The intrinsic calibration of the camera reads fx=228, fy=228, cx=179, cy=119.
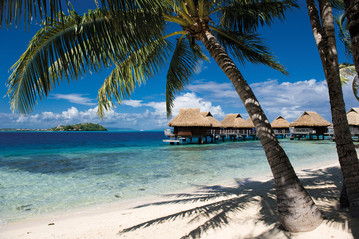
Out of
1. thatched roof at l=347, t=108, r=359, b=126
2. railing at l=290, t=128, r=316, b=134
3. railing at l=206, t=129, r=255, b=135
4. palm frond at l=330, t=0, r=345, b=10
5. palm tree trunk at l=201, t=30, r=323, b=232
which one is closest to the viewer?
palm tree trunk at l=201, t=30, r=323, b=232

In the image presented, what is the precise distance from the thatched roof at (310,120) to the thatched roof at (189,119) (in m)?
16.8

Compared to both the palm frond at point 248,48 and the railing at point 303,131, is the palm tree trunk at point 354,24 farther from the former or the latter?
the railing at point 303,131

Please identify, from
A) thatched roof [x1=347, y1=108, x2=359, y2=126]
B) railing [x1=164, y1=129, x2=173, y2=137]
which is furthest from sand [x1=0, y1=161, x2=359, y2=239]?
thatched roof [x1=347, y1=108, x2=359, y2=126]

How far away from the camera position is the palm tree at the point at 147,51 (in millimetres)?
2590

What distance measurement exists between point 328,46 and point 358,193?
1.78 m

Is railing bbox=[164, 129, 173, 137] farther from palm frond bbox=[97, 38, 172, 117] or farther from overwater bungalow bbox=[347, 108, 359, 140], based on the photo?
palm frond bbox=[97, 38, 172, 117]

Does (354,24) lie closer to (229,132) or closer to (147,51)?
(147,51)

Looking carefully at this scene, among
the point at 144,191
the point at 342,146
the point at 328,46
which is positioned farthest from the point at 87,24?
the point at 144,191

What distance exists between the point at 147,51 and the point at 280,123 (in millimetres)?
40682

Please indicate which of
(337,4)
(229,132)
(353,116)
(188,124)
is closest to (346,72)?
(337,4)

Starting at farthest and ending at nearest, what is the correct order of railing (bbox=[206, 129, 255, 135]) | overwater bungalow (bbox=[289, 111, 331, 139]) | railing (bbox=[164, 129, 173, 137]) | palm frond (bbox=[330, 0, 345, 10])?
overwater bungalow (bbox=[289, 111, 331, 139]), railing (bbox=[206, 129, 255, 135]), railing (bbox=[164, 129, 173, 137]), palm frond (bbox=[330, 0, 345, 10])

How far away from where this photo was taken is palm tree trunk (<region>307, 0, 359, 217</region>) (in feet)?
8.47

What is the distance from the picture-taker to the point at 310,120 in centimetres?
3497

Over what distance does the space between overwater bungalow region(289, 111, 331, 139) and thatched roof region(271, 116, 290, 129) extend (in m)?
3.18
